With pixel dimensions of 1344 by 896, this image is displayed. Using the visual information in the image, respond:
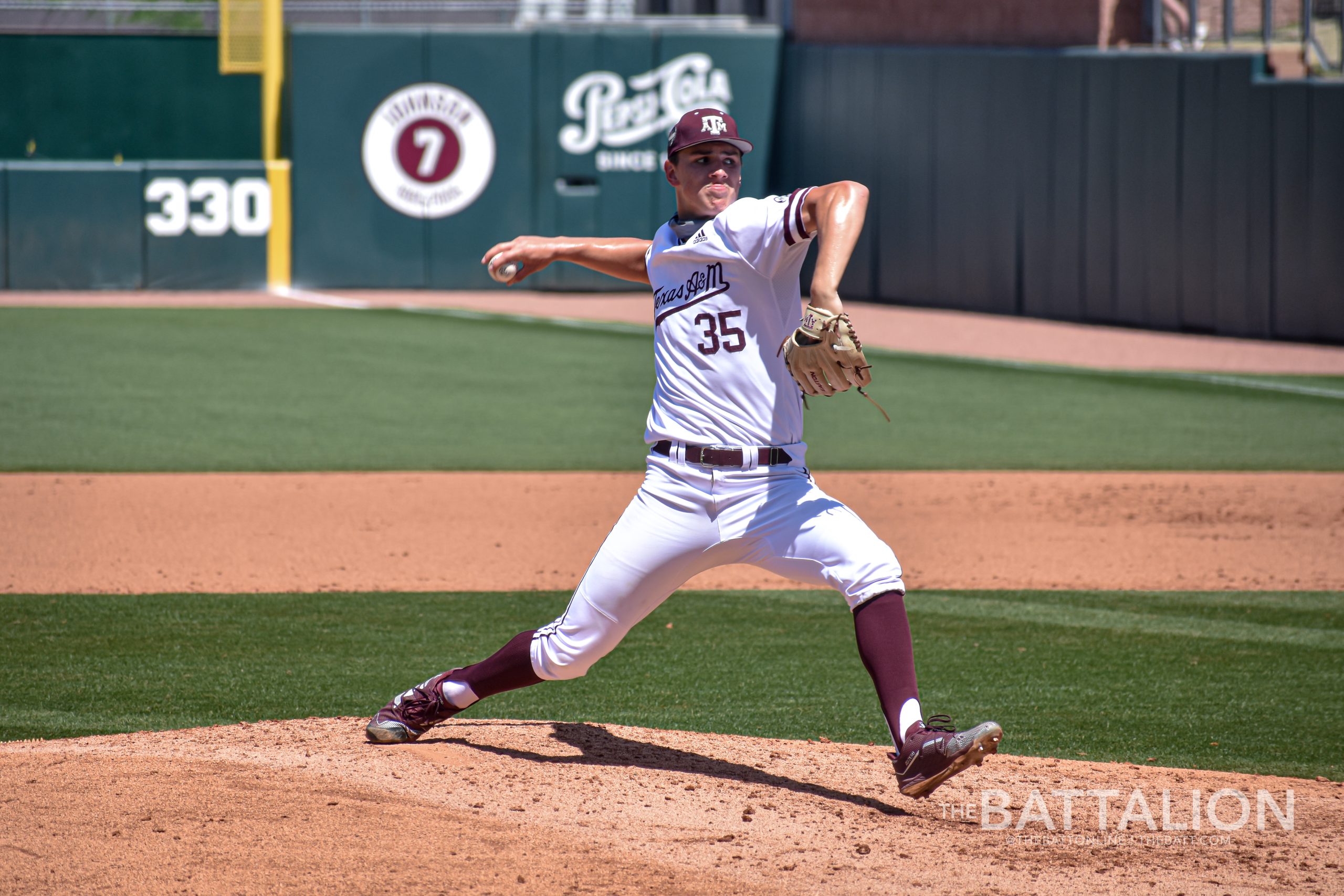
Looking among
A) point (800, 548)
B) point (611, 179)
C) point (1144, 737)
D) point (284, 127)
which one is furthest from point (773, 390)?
point (284, 127)

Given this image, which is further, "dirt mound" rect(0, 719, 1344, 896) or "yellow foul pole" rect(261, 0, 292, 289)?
"yellow foul pole" rect(261, 0, 292, 289)

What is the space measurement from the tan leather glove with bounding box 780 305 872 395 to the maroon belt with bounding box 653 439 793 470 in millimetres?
290

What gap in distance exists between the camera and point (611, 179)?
1812 cm

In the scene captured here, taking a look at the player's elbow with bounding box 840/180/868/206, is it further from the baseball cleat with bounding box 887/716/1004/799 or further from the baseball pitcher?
the baseball cleat with bounding box 887/716/1004/799

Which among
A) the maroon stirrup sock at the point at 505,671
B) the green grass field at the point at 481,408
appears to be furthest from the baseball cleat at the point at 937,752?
the green grass field at the point at 481,408

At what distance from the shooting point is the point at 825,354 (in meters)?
3.57

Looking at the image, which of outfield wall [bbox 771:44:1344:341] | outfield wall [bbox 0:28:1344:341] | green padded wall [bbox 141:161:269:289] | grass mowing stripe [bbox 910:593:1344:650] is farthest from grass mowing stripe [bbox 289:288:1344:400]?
grass mowing stripe [bbox 910:593:1344:650]

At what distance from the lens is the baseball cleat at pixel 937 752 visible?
11.7 ft

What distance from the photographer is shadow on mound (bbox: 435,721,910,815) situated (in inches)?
162

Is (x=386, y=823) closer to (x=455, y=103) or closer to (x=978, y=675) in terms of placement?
(x=978, y=675)

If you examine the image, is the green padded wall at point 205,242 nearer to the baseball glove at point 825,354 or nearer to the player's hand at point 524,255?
the player's hand at point 524,255

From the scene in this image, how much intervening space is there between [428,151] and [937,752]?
15224mm

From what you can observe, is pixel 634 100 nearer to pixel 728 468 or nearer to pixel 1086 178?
pixel 1086 178

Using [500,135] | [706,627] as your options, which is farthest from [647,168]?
[706,627]
